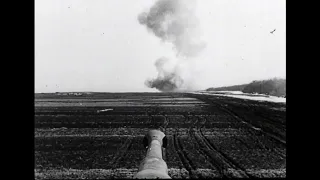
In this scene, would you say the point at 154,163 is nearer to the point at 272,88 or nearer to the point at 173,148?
the point at 173,148

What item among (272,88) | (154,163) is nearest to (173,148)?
(154,163)

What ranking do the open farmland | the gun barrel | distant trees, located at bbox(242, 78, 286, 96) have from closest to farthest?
1. the gun barrel
2. the open farmland
3. distant trees, located at bbox(242, 78, 286, 96)

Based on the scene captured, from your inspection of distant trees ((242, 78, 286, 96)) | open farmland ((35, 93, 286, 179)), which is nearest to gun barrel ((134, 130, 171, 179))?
open farmland ((35, 93, 286, 179))

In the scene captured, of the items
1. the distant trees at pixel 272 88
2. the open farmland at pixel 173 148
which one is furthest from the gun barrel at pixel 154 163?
the distant trees at pixel 272 88

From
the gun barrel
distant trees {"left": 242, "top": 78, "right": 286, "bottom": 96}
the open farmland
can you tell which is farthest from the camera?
distant trees {"left": 242, "top": 78, "right": 286, "bottom": 96}

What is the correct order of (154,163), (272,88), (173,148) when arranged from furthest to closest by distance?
(272,88) → (173,148) → (154,163)

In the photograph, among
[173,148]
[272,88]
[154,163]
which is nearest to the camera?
[154,163]

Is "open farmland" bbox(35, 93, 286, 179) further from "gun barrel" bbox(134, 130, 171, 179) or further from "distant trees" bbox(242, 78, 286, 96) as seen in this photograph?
"distant trees" bbox(242, 78, 286, 96)

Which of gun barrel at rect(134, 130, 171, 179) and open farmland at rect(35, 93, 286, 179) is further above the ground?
gun barrel at rect(134, 130, 171, 179)

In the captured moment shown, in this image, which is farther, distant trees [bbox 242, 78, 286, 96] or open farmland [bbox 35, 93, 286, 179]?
distant trees [bbox 242, 78, 286, 96]

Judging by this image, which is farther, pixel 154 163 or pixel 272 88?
pixel 272 88
